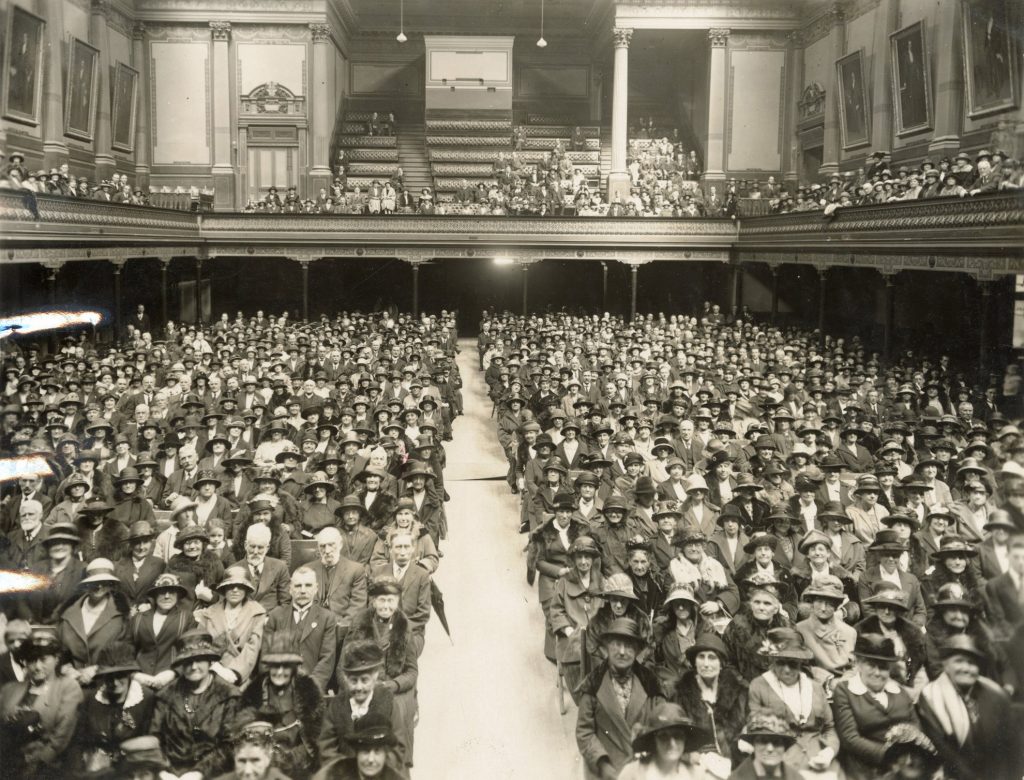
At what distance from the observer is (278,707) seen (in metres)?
5.50

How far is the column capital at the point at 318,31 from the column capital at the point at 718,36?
49.1 feet

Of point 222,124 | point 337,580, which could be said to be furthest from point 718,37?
point 337,580

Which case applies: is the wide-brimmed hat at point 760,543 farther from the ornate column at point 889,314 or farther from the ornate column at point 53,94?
the ornate column at point 53,94

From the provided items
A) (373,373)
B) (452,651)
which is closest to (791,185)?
(373,373)

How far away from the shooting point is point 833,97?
1240 inches

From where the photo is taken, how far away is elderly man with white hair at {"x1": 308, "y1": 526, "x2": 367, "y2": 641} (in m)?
7.10

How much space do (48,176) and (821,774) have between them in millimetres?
22652

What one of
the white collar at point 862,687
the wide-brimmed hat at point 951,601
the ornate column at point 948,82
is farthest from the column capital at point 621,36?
the white collar at point 862,687

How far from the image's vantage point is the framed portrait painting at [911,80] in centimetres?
2434

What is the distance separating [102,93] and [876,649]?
107 feet

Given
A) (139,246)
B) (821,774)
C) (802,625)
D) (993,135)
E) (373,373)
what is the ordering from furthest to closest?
1. (139,246)
2. (993,135)
3. (373,373)
4. (802,625)
5. (821,774)

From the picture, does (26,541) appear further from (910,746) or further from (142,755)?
(910,746)

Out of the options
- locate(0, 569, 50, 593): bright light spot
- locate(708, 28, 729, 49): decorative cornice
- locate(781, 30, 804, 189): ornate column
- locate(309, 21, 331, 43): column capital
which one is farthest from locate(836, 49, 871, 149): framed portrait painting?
locate(0, 569, 50, 593): bright light spot

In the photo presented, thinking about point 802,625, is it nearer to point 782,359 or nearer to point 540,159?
point 782,359
